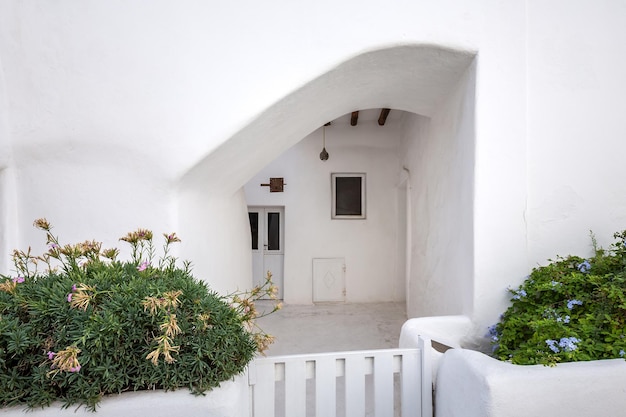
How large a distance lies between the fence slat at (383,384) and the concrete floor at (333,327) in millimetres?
2191

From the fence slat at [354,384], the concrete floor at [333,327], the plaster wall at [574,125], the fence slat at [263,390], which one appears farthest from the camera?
the concrete floor at [333,327]

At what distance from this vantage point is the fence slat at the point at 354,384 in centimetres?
190

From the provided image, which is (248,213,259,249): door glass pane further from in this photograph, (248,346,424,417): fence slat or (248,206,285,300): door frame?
(248,346,424,417): fence slat

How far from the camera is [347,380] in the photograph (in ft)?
6.25

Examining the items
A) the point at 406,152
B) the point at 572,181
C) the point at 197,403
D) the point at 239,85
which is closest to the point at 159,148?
the point at 239,85

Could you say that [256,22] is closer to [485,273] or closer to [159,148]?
[159,148]

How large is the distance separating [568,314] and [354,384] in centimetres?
128

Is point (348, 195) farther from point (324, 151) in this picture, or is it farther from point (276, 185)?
point (276, 185)

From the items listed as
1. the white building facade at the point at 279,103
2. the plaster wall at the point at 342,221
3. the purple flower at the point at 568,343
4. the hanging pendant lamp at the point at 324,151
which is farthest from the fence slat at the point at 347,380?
the hanging pendant lamp at the point at 324,151

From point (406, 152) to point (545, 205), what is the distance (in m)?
2.93

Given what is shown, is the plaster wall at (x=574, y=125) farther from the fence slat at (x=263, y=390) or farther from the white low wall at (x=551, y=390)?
the fence slat at (x=263, y=390)

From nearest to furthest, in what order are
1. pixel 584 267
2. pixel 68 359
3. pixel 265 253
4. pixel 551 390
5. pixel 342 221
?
pixel 68 359
pixel 551 390
pixel 584 267
pixel 342 221
pixel 265 253

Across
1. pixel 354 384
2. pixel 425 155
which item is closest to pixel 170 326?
pixel 354 384

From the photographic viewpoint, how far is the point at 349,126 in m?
6.31
